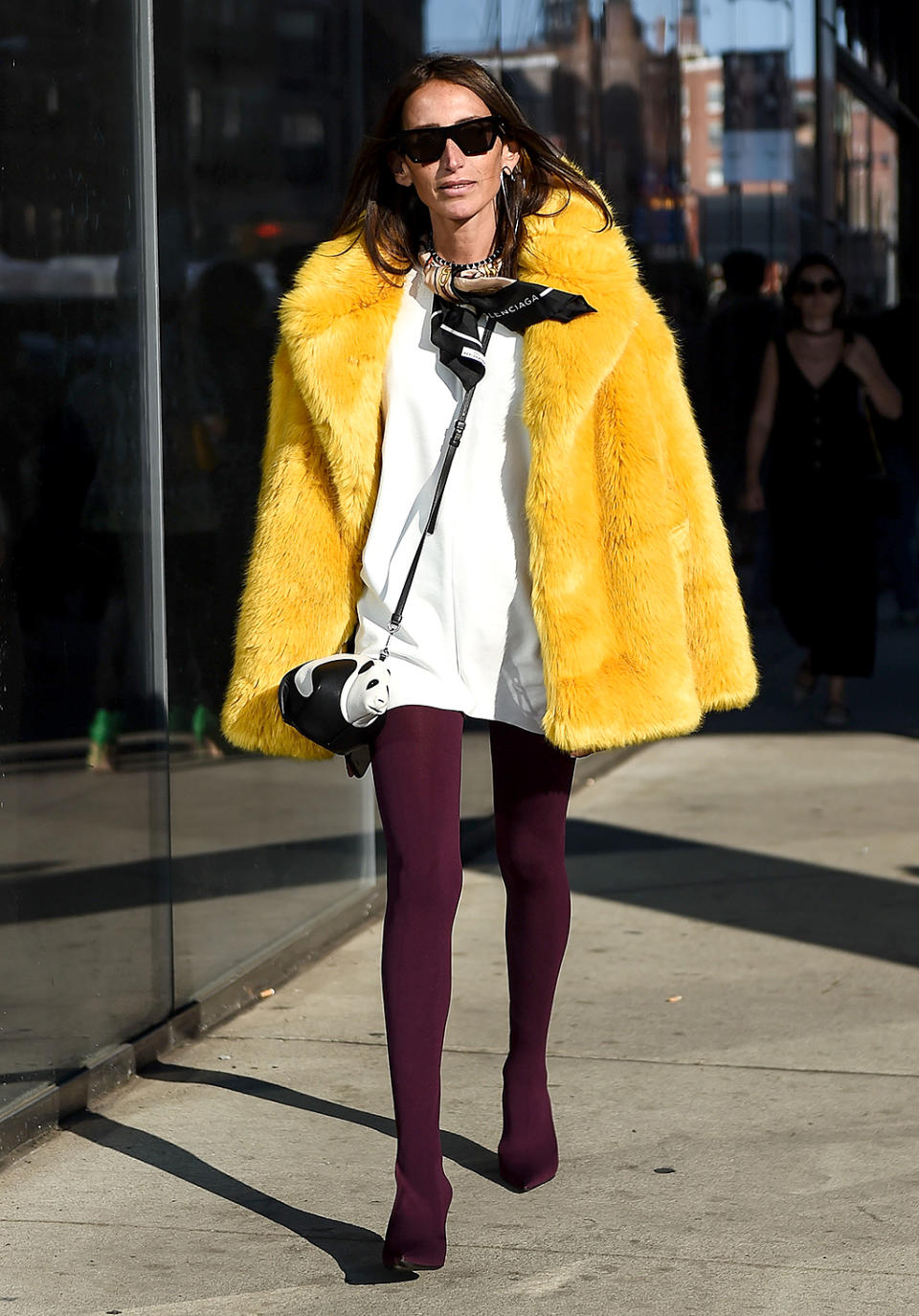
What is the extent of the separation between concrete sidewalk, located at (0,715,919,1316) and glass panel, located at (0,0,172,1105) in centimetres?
28

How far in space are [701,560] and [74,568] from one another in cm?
122

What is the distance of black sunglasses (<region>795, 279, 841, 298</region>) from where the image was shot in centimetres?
852

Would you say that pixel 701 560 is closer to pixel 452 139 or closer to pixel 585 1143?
pixel 452 139

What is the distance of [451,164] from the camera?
320 cm

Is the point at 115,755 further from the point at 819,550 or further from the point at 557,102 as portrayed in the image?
the point at 819,550

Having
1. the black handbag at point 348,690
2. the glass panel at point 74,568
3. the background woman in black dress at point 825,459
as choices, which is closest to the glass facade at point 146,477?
the glass panel at point 74,568

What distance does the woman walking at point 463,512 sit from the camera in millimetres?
3158

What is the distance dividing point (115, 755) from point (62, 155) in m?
1.18

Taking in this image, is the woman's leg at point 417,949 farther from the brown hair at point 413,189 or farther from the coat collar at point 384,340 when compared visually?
the brown hair at point 413,189

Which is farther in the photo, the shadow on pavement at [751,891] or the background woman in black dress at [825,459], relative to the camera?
the background woman in black dress at [825,459]

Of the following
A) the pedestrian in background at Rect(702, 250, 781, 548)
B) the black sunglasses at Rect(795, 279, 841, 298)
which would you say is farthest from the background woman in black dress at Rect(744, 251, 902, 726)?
the pedestrian in background at Rect(702, 250, 781, 548)

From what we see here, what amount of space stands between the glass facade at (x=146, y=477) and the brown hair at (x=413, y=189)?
2.07ft

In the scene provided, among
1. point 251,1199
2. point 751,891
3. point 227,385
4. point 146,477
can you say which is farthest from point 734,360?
point 251,1199

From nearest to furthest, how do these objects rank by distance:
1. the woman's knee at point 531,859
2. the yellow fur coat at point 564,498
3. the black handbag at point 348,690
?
the black handbag at point 348,690 → the yellow fur coat at point 564,498 → the woman's knee at point 531,859
